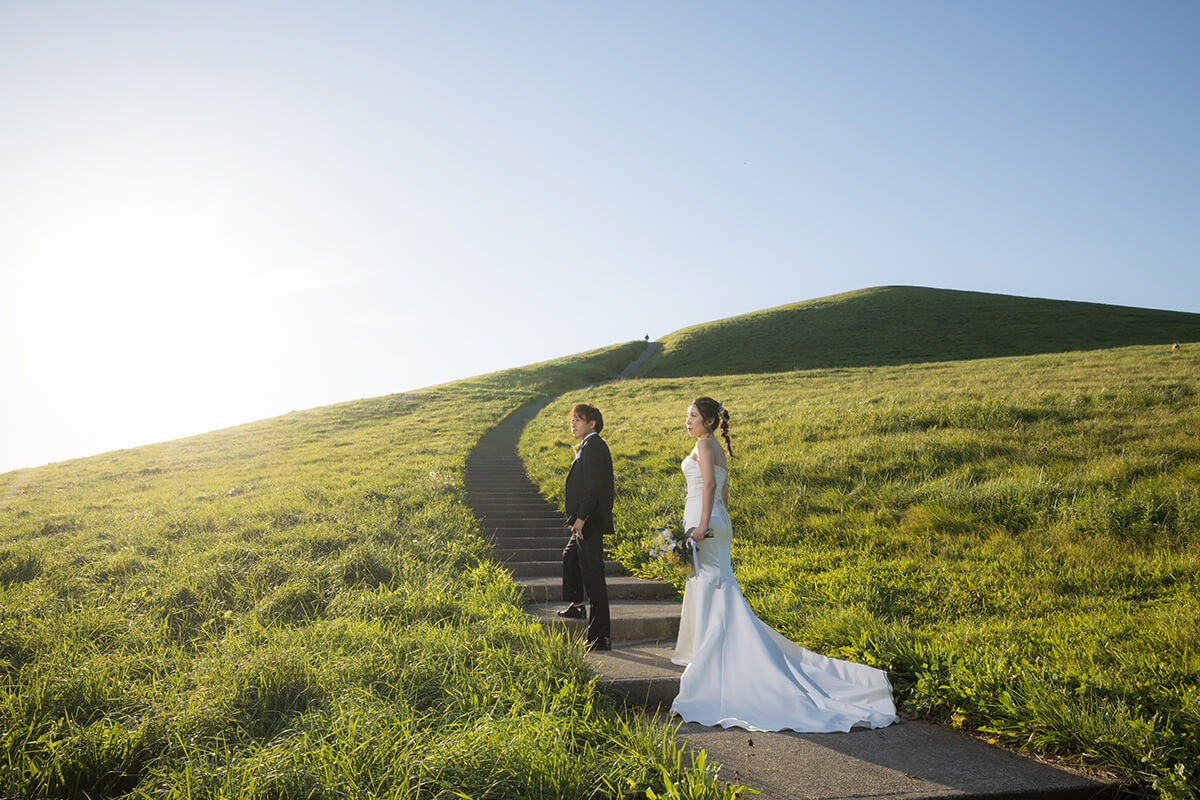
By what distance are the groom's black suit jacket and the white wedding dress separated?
3.00 ft

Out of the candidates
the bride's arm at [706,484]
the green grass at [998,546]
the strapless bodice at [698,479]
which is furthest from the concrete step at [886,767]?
the strapless bodice at [698,479]

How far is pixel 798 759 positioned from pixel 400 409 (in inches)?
1358

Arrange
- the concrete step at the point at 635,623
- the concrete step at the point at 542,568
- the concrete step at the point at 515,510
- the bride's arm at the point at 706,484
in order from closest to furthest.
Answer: the bride's arm at the point at 706,484 → the concrete step at the point at 635,623 → the concrete step at the point at 542,568 → the concrete step at the point at 515,510

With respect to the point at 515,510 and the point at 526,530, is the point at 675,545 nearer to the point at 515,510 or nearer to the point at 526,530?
the point at 526,530

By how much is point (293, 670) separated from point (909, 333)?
2093 inches

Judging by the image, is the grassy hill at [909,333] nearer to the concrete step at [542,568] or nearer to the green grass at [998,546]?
the green grass at [998,546]

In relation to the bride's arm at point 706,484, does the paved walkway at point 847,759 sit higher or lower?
lower

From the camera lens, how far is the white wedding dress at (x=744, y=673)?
4539 millimetres

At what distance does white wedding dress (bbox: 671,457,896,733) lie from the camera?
4539mm

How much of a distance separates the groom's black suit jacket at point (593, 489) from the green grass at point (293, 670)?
119cm

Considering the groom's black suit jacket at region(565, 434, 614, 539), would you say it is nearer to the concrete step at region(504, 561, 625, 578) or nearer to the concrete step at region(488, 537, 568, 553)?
the concrete step at region(504, 561, 625, 578)

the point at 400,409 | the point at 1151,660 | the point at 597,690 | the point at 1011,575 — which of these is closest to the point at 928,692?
the point at 1151,660

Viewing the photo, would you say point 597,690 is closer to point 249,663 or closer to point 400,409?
point 249,663

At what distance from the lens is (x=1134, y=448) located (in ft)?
33.6
